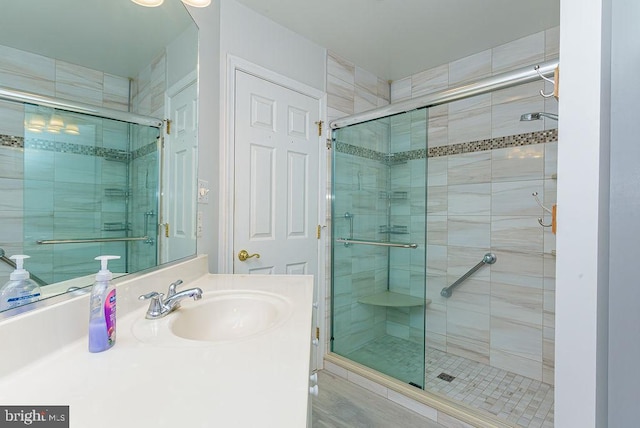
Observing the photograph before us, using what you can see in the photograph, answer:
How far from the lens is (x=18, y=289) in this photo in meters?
0.62

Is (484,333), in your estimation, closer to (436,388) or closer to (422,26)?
(436,388)

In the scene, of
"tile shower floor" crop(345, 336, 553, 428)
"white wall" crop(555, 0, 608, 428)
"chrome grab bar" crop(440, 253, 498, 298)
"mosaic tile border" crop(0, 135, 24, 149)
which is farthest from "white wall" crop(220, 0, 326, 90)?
"tile shower floor" crop(345, 336, 553, 428)

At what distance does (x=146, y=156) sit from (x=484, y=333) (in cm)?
256

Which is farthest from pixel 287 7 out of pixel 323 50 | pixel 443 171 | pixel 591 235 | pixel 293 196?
pixel 591 235

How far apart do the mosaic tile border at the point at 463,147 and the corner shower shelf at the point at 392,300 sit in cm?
104

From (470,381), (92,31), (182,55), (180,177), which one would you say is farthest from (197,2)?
(470,381)

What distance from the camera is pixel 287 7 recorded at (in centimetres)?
181

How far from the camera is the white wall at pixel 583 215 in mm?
694

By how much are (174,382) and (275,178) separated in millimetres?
1540

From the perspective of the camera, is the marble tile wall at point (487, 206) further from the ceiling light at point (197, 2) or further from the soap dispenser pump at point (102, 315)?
the soap dispenser pump at point (102, 315)

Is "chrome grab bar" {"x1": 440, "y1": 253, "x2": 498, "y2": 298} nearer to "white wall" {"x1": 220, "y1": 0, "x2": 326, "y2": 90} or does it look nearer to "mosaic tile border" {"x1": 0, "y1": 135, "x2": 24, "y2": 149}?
"white wall" {"x1": 220, "y1": 0, "x2": 326, "y2": 90}

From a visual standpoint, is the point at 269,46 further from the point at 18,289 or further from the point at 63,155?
the point at 18,289

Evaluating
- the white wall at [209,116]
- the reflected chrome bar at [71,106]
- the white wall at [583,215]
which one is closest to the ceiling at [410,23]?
the white wall at [209,116]

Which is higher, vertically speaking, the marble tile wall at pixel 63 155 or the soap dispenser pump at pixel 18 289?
the marble tile wall at pixel 63 155
